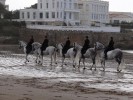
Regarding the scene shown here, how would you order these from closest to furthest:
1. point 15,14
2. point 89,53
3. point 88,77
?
point 88,77 → point 89,53 → point 15,14

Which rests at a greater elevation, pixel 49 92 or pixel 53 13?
pixel 49 92

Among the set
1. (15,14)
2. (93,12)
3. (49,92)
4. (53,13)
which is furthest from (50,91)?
(93,12)

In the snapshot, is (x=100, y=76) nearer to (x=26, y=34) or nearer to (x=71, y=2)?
(x=26, y=34)

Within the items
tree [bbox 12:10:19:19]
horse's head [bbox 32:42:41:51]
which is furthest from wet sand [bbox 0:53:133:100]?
tree [bbox 12:10:19:19]

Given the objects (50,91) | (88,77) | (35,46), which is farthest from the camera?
(35,46)

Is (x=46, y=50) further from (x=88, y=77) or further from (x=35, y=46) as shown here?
(x=88, y=77)

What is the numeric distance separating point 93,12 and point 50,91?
11381 centimetres

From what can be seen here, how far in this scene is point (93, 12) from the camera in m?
131

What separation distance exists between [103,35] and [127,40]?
5434 millimetres

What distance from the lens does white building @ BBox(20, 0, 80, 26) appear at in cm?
11006

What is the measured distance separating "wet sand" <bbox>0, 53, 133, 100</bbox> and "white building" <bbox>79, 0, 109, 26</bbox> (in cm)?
10541

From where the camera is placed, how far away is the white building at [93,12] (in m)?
129

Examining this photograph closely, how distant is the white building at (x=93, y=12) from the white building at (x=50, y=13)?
1399 centimetres

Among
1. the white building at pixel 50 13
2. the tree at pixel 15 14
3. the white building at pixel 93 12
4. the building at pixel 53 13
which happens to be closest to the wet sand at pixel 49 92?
the building at pixel 53 13
